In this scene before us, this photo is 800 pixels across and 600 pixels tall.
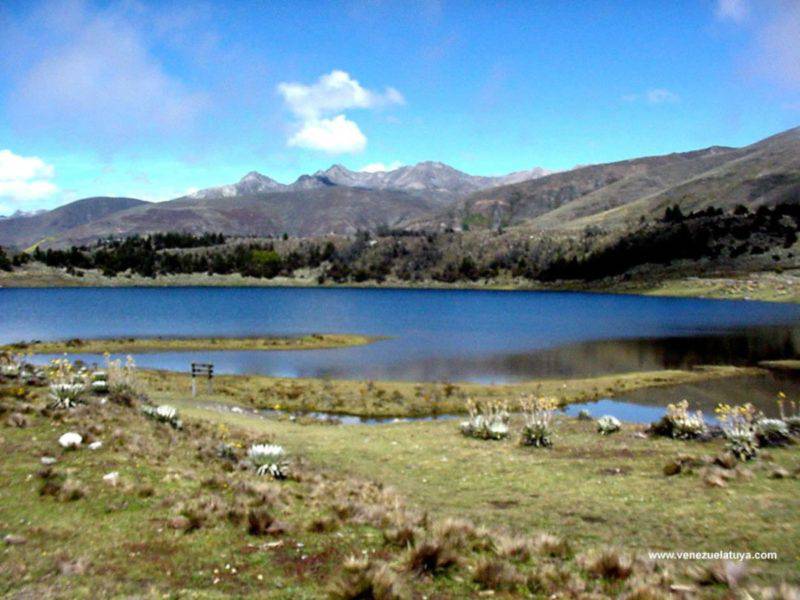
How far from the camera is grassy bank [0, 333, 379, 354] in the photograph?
6112 centimetres

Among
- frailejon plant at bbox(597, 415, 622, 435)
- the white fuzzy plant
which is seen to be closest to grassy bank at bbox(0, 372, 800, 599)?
the white fuzzy plant

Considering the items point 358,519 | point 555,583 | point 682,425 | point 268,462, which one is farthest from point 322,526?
point 682,425

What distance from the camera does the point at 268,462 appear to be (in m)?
13.8

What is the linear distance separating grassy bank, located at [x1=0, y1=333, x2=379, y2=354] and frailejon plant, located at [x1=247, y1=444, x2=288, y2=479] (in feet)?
172

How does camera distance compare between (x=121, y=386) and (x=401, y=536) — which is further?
(x=121, y=386)

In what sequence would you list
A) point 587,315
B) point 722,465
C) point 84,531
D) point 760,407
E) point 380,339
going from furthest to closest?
point 587,315, point 380,339, point 760,407, point 722,465, point 84,531

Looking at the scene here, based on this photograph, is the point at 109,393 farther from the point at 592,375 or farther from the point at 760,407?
the point at 592,375

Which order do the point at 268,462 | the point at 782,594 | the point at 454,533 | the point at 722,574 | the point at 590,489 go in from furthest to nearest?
the point at 590,489 → the point at 268,462 → the point at 454,533 → the point at 722,574 → the point at 782,594

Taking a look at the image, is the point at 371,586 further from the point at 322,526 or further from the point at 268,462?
the point at 268,462

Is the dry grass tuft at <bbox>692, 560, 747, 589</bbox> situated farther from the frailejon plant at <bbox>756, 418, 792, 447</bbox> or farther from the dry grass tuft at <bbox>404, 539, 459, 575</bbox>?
the frailejon plant at <bbox>756, 418, 792, 447</bbox>

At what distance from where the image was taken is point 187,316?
3969 inches

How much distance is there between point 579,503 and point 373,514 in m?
5.07

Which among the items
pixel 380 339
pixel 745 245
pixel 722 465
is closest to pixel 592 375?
pixel 380 339

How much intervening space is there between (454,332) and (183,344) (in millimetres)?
33045
